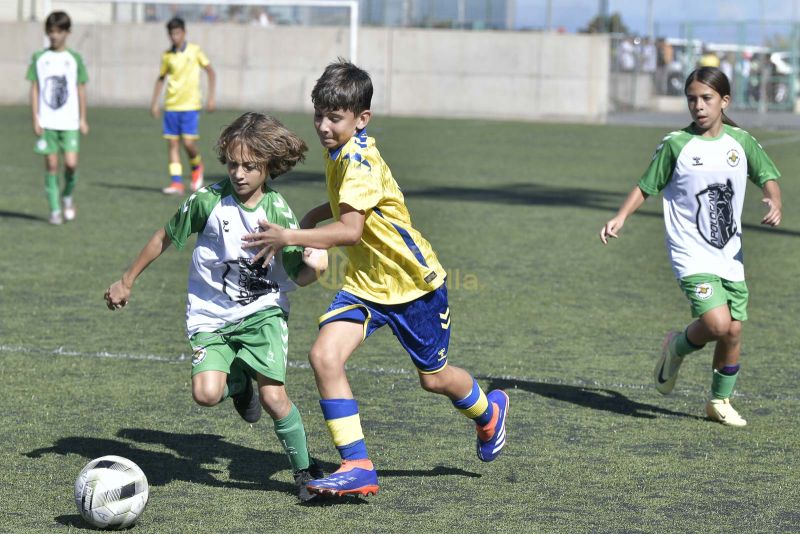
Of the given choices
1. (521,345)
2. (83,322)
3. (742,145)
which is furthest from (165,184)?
(742,145)

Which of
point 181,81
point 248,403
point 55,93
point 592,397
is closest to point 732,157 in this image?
point 592,397

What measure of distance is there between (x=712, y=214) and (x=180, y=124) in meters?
10.2

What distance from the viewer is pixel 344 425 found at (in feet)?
15.9

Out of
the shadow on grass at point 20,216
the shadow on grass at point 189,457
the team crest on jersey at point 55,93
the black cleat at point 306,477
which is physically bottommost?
the shadow on grass at point 20,216

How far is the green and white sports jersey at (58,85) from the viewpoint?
12320 mm

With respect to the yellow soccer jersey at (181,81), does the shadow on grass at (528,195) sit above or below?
below

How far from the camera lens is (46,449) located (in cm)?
541

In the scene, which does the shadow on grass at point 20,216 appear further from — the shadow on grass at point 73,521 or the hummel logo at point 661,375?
the shadow on grass at point 73,521

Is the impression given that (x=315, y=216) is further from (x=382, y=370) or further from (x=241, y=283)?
(x=382, y=370)

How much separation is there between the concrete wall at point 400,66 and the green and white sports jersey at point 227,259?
92.2 feet

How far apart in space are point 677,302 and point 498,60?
950 inches

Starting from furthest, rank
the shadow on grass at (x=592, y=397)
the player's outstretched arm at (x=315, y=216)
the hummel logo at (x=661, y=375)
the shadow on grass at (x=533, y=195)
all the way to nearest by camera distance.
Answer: the shadow on grass at (x=533, y=195), the hummel logo at (x=661, y=375), the shadow on grass at (x=592, y=397), the player's outstretched arm at (x=315, y=216)

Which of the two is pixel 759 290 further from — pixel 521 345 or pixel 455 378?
pixel 455 378

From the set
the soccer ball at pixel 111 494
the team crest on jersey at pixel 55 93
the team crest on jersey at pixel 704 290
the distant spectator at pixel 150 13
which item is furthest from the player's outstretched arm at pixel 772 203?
the distant spectator at pixel 150 13
